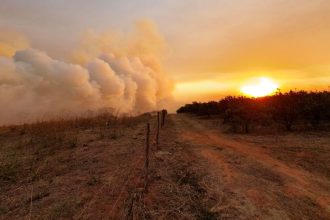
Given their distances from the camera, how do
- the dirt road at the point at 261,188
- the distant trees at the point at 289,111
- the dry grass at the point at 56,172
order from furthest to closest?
the distant trees at the point at 289,111 → the dry grass at the point at 56,172 → the dirt road at the point at 261,188

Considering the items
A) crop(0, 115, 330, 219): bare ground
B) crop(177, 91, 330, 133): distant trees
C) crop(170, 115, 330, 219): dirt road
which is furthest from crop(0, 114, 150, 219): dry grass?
crop(177, 91, 330, 133): distant trees

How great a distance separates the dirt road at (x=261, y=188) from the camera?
6.04m

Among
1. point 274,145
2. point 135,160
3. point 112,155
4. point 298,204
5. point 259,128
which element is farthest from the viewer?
point 259,128

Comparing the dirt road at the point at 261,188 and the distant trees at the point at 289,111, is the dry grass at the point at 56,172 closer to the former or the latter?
the dirt road at the point at 261,188

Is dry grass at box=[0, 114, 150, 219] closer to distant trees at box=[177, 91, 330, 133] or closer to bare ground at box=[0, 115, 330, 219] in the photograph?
bare ground at box=[0, 115, 330, 219]

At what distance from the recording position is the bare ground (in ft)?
20.0

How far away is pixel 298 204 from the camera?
253 inches

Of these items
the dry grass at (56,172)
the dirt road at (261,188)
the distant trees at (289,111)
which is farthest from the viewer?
the distant trees at (289,111)

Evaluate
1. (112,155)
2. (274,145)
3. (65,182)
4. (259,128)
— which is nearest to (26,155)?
(112,155)

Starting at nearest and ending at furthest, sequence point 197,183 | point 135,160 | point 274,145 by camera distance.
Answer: point 197,183 → point 135,160 → point 274,145

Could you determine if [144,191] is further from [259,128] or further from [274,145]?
[259,128]

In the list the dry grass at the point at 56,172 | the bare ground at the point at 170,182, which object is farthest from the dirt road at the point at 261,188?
the dry grass at the point at 56,172

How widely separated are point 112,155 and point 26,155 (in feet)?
13.2

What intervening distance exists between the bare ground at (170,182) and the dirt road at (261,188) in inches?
0.8
